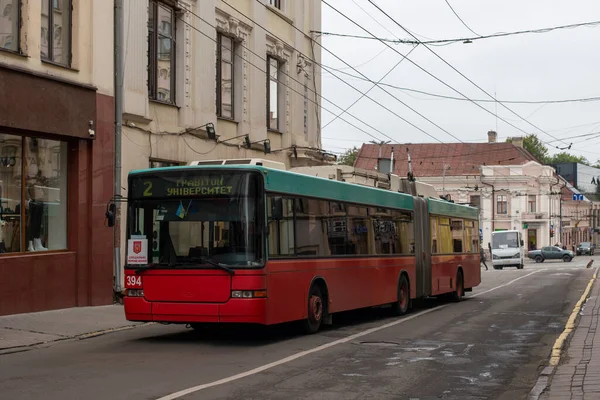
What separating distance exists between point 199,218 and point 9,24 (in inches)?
278

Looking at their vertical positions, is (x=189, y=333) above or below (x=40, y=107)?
below

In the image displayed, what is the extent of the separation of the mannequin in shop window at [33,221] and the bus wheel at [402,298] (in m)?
7.72

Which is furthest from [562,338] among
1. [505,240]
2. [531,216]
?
[531,216]

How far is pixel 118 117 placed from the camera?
66.5 feet

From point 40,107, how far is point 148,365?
8682 mm

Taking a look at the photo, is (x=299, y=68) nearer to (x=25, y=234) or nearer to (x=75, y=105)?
(x=75, y=105)

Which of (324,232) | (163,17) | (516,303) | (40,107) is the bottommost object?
(516,303)

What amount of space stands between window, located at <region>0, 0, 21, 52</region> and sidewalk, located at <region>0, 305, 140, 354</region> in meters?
5.30

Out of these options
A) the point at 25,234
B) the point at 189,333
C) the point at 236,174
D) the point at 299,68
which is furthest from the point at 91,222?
the point at 299,68

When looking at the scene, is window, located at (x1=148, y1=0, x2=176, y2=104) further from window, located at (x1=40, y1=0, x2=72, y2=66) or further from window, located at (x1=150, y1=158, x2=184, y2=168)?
window, located at (x1=40, y1=0, x2=72, y2=66)

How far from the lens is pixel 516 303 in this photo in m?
23.6

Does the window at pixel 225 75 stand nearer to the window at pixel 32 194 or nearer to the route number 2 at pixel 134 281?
the window at pixel 32 194

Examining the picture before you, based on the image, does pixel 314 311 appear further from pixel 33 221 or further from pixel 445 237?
pixel 445 237

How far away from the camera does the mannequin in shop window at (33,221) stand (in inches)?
710
